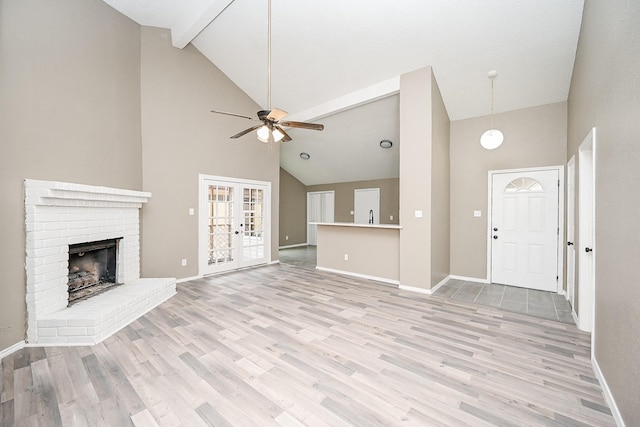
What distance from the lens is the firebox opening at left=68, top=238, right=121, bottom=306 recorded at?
3.16 metres

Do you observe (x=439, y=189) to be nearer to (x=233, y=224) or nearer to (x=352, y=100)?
(x=352, y=100)

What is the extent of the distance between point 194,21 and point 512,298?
6.26m

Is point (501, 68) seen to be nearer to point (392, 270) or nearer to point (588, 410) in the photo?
point (392, 270)

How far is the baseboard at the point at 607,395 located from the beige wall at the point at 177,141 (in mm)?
5248

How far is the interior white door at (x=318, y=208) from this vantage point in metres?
9.34

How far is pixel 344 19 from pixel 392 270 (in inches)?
154

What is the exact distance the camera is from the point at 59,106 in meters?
2.92

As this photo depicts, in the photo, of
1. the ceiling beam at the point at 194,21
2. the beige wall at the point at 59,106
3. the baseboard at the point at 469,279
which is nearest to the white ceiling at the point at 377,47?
the ceiling beam at the point at 194,21

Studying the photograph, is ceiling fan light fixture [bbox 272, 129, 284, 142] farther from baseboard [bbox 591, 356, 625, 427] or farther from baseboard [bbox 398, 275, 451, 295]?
baseboard [bbox 591, 356, 625, 427]

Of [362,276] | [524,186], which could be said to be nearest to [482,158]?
[524,186]

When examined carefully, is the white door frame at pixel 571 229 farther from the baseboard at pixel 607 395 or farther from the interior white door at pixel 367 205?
the interior white door at pixel 367 205

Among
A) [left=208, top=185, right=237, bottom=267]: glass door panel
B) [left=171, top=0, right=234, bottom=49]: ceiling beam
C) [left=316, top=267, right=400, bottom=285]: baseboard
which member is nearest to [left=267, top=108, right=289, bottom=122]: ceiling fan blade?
[left=171, top=0, right=234, bottom=49]: ceiling beam

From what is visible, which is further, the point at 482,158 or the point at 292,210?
the point at 292,210

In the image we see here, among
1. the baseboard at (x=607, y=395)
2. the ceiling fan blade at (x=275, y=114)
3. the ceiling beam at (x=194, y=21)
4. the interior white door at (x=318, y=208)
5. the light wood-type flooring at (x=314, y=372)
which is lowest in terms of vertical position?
the light wood-type flooring at (x=314, y=372)
